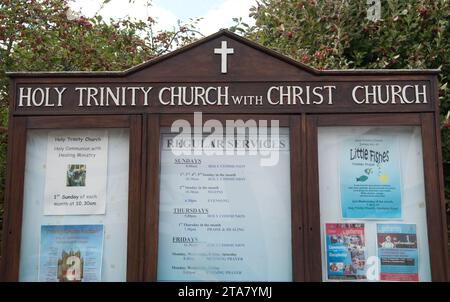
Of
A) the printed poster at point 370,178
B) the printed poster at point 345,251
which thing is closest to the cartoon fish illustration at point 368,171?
the printed poster at point 370,178

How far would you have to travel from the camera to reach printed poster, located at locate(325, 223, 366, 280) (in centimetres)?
375

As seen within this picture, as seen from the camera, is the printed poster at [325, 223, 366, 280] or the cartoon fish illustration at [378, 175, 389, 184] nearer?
the printed poster at [325, 223, 366, 280]

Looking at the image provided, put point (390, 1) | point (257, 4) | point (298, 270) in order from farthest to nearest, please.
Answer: point (257, 4)
point (390, 1)
point (298, 270)

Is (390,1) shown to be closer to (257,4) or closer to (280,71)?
(257,4)

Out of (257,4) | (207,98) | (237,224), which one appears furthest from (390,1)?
(237,224)

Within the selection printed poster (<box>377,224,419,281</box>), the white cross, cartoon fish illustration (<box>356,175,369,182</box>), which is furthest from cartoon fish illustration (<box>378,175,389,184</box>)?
the white cross

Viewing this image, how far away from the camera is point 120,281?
378 cm

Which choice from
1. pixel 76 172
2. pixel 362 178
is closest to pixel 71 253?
pixel 76 172

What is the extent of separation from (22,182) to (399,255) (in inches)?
115

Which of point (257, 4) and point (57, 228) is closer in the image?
point (57, 228)

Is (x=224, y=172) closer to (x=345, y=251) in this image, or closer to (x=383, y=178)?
(x=345, y=251)

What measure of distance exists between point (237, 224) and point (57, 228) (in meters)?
1.38

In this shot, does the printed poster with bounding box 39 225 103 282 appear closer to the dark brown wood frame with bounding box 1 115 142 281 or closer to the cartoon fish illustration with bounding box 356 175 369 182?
the dark brown wood frame with bounding box 1 115 142 281

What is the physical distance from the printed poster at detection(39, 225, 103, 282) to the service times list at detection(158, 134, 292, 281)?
50 centimetres
